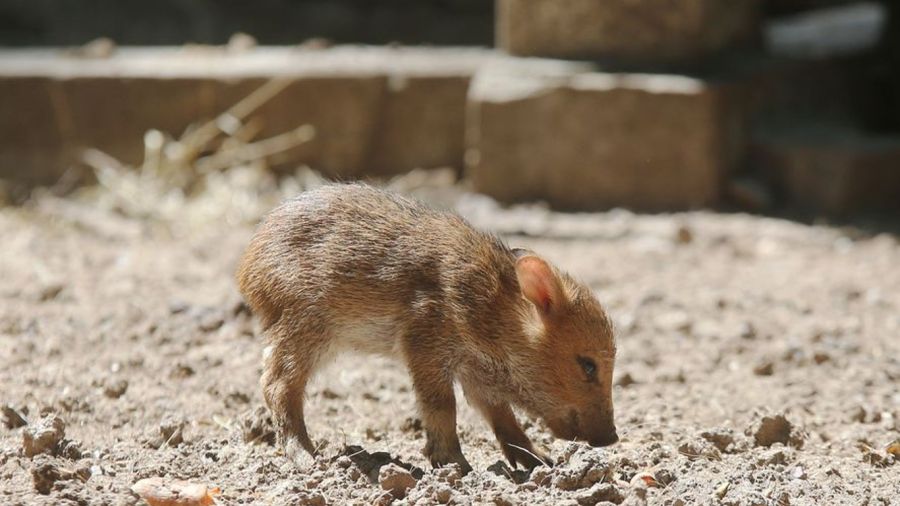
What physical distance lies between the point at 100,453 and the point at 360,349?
847mm

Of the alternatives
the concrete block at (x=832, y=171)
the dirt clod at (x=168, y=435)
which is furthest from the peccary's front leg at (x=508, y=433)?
the concrete block at (x=832, y=171)

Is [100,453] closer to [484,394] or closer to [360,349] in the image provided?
[360,349]

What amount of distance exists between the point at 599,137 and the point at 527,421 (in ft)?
11.6

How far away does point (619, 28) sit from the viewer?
7480 millimetres

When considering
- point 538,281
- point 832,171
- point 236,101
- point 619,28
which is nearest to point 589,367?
point 538,281

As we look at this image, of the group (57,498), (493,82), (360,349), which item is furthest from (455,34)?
(57,498)

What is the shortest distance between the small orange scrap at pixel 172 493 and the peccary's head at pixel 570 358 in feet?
3.51

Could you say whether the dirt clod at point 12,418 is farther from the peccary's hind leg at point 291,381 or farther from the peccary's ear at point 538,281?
the peccary's ear at point 538,281

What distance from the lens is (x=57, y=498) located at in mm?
3150

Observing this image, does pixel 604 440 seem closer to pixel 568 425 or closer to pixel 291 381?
pixel 568 425

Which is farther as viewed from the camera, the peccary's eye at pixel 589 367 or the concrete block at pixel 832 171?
the concrete block at pixel 832 171

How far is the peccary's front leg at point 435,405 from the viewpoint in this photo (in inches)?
147

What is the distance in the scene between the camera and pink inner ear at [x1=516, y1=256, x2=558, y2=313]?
3.76 m

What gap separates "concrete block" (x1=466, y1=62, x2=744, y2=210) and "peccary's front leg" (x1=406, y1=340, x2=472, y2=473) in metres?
3.97
